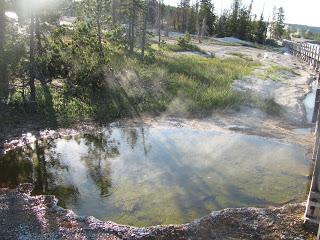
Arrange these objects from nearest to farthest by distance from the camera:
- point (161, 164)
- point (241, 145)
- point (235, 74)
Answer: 1. point (161, 164)
2. point (241, 145)
3. point (235, 74)

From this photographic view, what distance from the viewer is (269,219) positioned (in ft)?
28.0

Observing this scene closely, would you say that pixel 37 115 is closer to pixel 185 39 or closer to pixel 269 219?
pixel 269 219

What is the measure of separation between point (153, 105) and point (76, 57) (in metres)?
4.71

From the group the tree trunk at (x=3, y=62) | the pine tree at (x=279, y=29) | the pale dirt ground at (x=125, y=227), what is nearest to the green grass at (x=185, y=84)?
the tree trunk at (x=3, y=62)

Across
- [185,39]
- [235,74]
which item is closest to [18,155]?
[235,74]

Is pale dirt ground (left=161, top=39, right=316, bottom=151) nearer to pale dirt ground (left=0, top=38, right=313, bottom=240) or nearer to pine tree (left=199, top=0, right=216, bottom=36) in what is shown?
pale dirt ground (left=0, top=38, right=313, bottom=240)

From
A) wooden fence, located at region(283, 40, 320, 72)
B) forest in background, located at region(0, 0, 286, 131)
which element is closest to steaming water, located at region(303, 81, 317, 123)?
forest in background, located at region(0, 0, 286, 131)

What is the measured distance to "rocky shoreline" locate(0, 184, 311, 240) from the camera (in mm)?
7801

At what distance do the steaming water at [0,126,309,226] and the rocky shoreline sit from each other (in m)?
0.52

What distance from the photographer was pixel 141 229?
813cm

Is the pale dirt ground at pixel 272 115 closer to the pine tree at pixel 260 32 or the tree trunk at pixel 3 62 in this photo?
the tree trunk at pixel 3 62

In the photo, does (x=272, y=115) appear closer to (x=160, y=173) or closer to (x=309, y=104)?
(x=309, y=104)

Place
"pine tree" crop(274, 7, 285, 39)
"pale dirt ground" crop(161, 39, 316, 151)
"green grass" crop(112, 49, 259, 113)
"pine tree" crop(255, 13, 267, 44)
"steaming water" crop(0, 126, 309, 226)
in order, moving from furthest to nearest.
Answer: "pine tree" crop(274, 7, 285, 39) < "pine tree" crop(255, 13, 267, 44) < "green grass" crop(112, 49, 259, 113) < "pale dirt ground" crop(161, 39, 316, 151) < "steaming water" crop(0, 126, 309, 226)

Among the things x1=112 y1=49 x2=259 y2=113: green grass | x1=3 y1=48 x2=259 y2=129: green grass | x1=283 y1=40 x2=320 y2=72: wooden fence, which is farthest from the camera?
x1=283 y1=40 x2=320 y2=72: wooden fence
